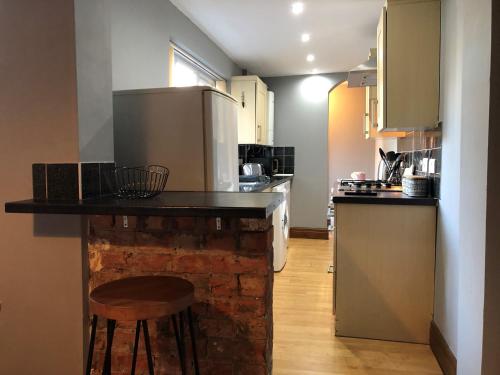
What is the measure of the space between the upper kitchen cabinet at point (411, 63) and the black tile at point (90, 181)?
1.72m

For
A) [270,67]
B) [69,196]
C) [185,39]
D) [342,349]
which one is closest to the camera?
→ [69,196]

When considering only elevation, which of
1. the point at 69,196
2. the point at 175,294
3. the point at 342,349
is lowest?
the point at 342,349

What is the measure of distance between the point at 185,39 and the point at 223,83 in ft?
4.04

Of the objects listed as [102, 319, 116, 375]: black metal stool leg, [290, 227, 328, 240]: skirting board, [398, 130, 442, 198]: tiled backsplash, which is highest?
[398, 130, 442, 198]: tiled backsplash

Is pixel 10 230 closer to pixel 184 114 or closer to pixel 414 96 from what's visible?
pixel 184 114

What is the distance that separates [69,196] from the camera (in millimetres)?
1577

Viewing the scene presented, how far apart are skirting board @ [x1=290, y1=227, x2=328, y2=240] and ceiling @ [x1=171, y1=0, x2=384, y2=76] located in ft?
7.41

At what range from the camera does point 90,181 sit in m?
1.62

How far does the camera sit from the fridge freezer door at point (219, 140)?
1.95 meters

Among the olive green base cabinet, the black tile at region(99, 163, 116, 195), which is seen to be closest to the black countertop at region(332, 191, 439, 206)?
the olive green base cabinet

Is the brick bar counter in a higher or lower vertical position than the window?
lower

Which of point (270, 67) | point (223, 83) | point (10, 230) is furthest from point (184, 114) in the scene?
point (270, 67)

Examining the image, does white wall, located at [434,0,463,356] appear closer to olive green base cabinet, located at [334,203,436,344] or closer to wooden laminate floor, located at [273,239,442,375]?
olive green base cabinet, located at [334,203,436,344]

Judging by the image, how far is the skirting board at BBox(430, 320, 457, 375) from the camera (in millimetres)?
1908
